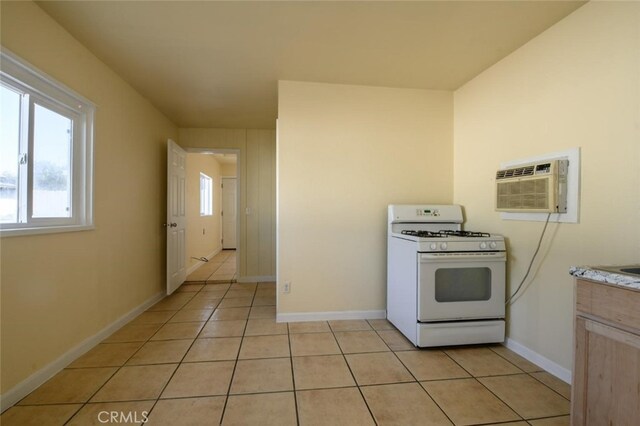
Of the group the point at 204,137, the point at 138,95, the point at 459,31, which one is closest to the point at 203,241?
the point at 204,137

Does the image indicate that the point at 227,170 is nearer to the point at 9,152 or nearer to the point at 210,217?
the point at 210,217

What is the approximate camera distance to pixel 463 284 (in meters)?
2.24

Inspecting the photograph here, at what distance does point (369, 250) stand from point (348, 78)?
1714mm

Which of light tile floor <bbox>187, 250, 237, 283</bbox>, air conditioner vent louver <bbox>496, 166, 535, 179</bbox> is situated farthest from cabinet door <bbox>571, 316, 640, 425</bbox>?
light tile floor <bbox>187, 250, 237, 283</bbox>

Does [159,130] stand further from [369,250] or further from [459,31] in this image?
[459,31]

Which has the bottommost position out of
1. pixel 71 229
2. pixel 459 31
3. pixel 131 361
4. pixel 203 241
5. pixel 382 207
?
pixel 131 361

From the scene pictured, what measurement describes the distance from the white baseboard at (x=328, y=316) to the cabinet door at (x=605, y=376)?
1747 mm

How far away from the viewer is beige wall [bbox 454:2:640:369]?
151 cm

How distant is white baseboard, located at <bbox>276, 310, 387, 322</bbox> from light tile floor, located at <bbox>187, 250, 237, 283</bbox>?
1933mm

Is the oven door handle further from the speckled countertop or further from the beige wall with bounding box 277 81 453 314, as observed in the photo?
the speckled countertop

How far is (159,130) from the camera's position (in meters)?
3.59

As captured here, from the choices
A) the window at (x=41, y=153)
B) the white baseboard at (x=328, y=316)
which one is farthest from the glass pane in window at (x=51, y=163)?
the white baseboard at (x=328, y=316)

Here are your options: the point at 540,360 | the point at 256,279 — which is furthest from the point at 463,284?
the point at 256,279

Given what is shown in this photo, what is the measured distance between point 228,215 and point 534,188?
711 cm
